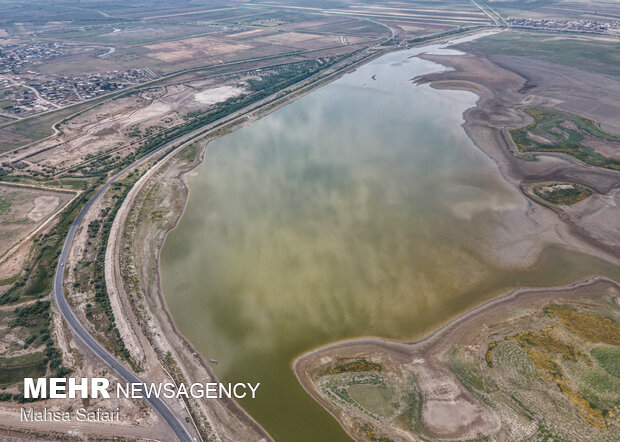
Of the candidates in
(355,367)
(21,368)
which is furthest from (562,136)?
(21,368)

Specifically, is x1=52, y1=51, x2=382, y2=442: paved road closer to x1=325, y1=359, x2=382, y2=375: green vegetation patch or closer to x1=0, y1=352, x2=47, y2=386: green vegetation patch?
x1=0, y1=352, x2=47, y2=386: green vegetation patch

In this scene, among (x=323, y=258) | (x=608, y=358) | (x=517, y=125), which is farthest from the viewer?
(x=517, y=125)

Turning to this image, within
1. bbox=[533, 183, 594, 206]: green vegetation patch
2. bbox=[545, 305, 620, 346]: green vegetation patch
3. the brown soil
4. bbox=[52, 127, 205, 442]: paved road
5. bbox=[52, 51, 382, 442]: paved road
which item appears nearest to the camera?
bbox=[52, 127, 205, 442]: paved road

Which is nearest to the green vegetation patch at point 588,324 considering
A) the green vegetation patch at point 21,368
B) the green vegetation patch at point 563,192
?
the green vegetation patch at point 563,192

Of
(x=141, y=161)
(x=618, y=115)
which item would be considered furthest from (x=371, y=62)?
(x=141, y=161)

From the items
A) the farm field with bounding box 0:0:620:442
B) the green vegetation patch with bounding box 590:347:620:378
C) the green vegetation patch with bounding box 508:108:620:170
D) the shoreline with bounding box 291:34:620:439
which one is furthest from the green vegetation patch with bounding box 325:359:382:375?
the green vegetation patch with bounding box 508:108:620:170

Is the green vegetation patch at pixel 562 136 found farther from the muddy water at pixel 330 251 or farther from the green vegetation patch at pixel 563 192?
the muddy water at pixel 330 251

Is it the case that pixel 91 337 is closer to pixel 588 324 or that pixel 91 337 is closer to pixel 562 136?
pixel 588 324
